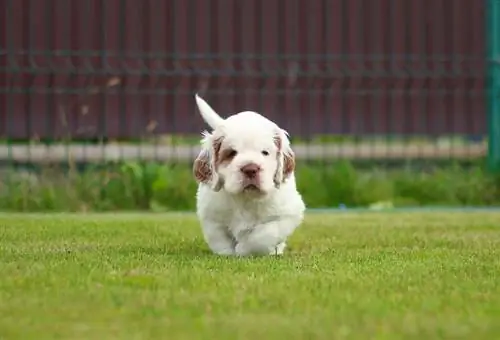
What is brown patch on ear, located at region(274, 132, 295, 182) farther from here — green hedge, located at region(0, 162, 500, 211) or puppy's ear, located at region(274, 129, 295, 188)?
green hedge, located at region(0, 162, 500, 211)

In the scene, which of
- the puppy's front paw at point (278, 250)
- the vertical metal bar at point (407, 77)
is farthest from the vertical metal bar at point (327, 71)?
the puppy's front paw at point (278, 250)

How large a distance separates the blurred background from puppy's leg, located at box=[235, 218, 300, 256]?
13.2 feet

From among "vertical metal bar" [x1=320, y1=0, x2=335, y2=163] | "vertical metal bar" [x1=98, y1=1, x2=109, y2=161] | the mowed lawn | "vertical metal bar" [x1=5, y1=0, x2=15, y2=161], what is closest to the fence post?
"vertical metal bar" [x1=320, y1=0, x2=335, y2=163]

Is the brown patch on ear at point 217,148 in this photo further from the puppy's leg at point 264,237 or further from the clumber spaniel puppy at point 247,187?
the puppy's leg at point 264,237

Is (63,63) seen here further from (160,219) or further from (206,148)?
(206,148)

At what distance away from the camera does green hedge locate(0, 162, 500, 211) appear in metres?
9.59

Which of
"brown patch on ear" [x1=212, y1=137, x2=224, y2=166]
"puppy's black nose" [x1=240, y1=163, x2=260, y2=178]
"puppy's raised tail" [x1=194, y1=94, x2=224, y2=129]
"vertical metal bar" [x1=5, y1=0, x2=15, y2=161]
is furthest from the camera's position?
"vertical metal bar" [x1=5, y1=0, x2=15, y2=161]

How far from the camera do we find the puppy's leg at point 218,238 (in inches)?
228

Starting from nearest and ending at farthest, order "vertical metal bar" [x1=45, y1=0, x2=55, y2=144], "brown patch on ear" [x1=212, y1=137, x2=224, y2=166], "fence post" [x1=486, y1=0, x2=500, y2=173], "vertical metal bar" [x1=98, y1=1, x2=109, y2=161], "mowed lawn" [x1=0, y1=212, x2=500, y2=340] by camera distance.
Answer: "mowed lawn" [x1=0, y1=212, x2=500, y2=340] < "brown patch on ear" [x1=212, y1=137, x2=224, y2=166] < "vertical metal bar" [x1=98, y1=1, x2=109, y2=161] < "vertical metal bar" [x1=45, y1=0, x2=55, y2=144] < "fence post" [x1=486, y1=0, x2=500, y2=173]

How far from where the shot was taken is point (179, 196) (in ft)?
31.7

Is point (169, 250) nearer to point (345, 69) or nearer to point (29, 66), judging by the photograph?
point (29, 66)

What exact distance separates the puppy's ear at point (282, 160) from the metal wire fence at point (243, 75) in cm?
456

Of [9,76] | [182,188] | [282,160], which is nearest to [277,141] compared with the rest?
[282,160]

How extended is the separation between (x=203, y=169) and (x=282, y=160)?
0.33 meters
